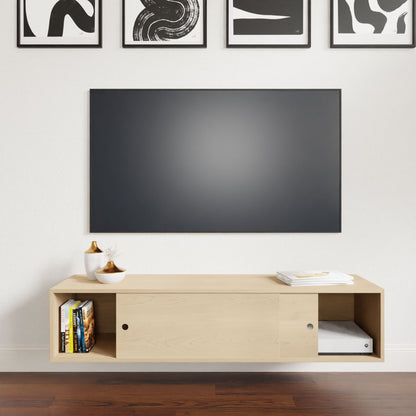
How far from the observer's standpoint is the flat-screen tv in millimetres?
2252

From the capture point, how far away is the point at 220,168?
7.41 ft

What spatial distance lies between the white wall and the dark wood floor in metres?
0.11

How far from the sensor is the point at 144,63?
2258 millimetres

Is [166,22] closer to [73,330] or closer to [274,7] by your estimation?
[274,7]

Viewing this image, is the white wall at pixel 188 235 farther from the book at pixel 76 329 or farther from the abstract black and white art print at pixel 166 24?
the book at pixel 76 329

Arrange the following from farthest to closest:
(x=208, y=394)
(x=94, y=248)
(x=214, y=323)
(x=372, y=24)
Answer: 1. (x=372, y=24)
2. (x=94, y=248)
3. (x=208, y=394)
4. (x=214, y=323)

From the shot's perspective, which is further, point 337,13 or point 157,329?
point 337,13

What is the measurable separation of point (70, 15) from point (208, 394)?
2253 mm

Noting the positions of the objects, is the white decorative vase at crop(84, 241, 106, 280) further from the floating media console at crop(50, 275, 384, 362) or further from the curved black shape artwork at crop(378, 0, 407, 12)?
the curved black shape artwork at crop(378, 0, 407, 12)

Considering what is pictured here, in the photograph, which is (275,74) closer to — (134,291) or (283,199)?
(283,199)

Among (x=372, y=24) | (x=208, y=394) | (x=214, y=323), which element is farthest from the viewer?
(x=372, y=24)

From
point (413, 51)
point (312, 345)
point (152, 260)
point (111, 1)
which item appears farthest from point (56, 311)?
point (413, 51)

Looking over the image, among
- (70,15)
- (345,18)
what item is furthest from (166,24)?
(345,18)

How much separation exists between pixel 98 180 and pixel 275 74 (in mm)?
1211
